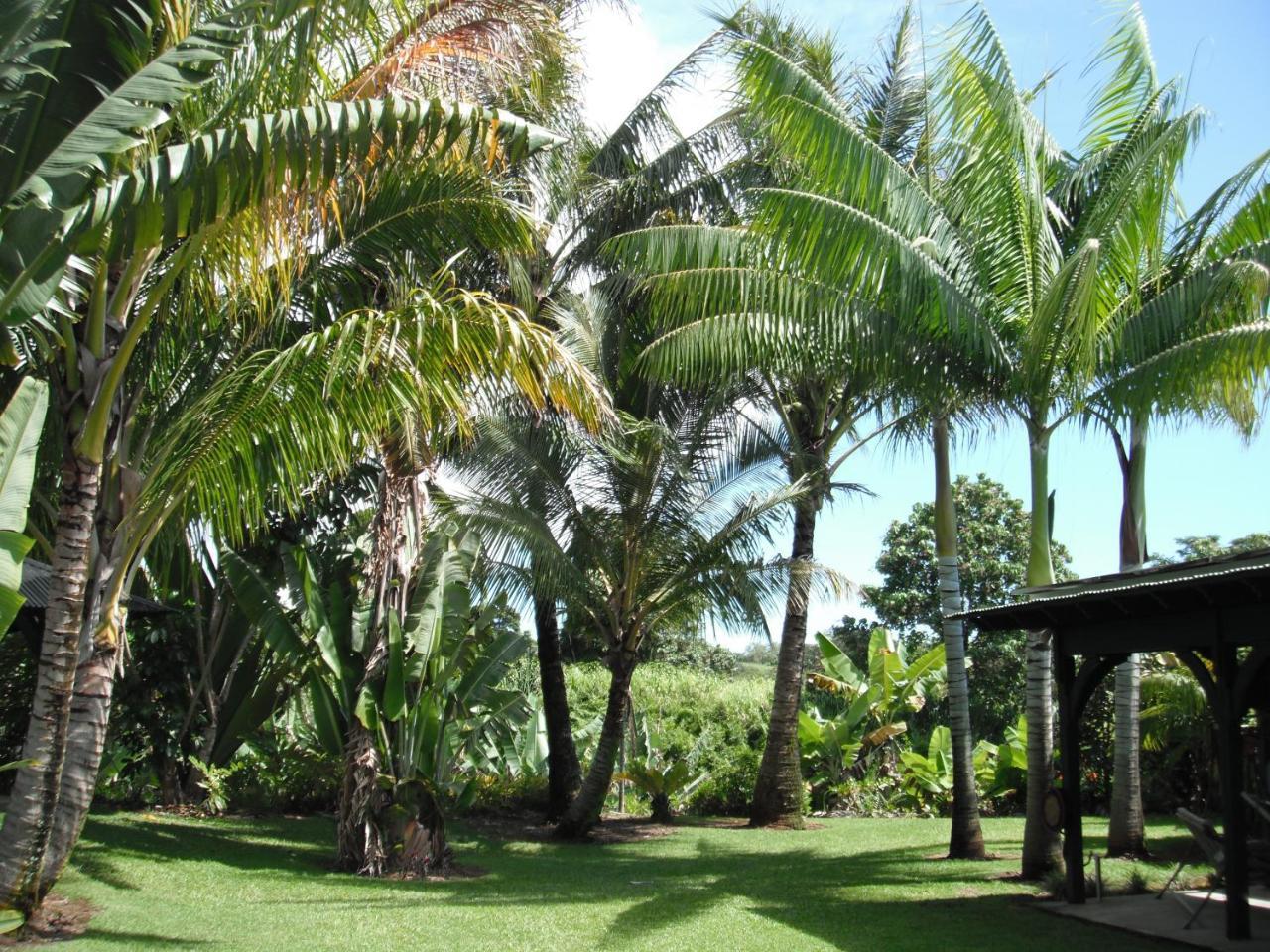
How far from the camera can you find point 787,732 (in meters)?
17.0

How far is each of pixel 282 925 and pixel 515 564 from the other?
21.4ft

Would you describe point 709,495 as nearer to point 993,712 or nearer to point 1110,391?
point 1110,391

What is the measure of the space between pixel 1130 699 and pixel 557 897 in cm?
690

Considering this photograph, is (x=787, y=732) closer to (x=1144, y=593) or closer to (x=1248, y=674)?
(x=1144, y=593)

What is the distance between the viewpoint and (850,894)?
1080cm

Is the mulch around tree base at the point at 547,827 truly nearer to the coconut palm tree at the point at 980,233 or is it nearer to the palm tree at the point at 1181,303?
the coconut palm tree at the point at 980,233

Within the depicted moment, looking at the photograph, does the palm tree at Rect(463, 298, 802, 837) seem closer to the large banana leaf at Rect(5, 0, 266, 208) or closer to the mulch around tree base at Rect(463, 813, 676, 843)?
the mulch around tree base at Rect(463, 813, 676, 843)

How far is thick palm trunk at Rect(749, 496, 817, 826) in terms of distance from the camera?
16.7 meters

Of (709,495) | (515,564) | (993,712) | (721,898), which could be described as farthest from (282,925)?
(993,712)

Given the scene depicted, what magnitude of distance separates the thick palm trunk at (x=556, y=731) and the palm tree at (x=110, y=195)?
369 inches

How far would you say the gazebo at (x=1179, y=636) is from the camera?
7977mm

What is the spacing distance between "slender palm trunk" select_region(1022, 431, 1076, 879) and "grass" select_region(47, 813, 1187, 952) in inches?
17.5

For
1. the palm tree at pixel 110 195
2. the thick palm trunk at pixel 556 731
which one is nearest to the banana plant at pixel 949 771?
the thick palm trunk at pixel 556 731

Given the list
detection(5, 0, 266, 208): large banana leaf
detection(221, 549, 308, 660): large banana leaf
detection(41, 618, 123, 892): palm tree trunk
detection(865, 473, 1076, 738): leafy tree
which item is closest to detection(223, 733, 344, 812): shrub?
detection(221, 549, 308, 660): large banana leaf
